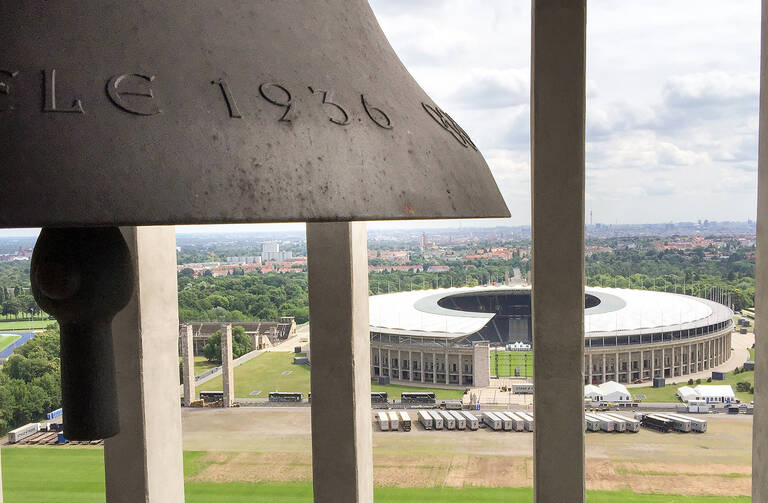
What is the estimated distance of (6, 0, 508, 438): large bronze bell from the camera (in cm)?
91

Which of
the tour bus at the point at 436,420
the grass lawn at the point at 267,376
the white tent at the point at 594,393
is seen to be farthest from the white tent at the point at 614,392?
the grass lawn at the point at 267,376

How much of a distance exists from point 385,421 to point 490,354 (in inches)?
112

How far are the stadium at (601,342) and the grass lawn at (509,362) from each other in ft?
0.80

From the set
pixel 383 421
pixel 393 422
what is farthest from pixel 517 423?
pixel 383 421

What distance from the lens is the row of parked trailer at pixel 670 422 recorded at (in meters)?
12.5

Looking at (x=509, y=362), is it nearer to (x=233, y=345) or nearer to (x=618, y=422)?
(x=618, y=422)

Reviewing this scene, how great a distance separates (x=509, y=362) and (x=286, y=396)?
4388 mm

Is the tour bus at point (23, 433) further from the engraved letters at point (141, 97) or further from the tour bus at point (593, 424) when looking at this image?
the tour bus at point (593, 424)

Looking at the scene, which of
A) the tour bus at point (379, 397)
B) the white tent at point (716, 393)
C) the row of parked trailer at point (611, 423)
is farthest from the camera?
the tour bus at point (379, 397)

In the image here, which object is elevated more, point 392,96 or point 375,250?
point 392,96

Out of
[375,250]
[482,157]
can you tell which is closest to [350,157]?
[482,157]

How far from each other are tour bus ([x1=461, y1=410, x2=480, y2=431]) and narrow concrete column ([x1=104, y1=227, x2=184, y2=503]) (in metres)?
9.96

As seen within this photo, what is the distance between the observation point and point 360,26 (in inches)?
55.2

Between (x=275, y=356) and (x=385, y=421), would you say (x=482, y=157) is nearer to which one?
(x=275, y=356)
